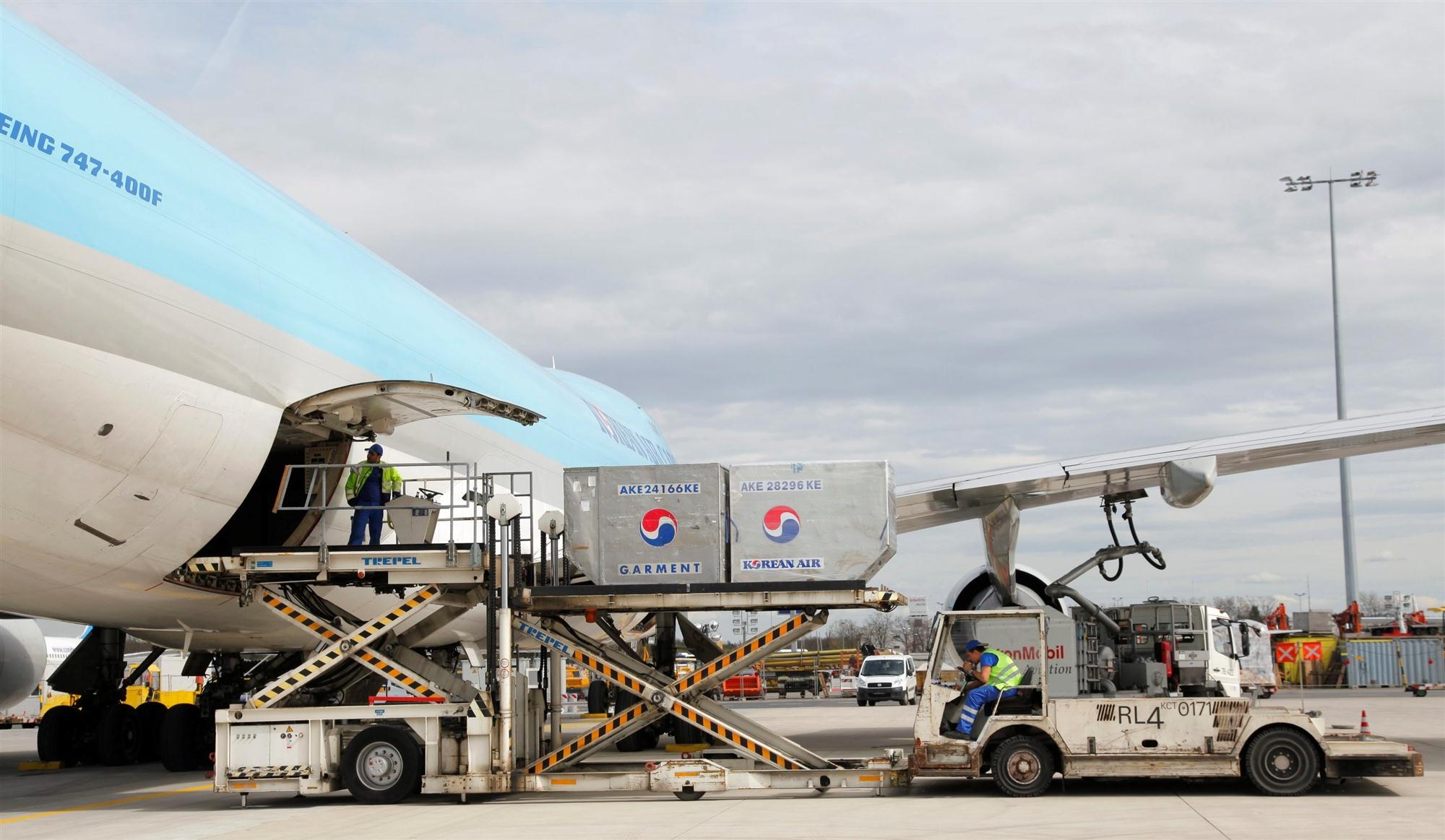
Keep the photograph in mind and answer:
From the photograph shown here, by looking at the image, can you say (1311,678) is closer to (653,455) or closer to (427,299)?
(653,455)

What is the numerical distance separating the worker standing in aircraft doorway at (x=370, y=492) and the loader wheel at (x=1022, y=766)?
22.5 feet

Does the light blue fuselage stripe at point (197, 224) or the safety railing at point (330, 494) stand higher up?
the light blue fuselage stripe at point (197, 224)

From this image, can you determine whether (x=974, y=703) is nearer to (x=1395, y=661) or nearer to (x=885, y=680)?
(x=885, y=680)

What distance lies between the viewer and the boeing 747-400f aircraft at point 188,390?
10.6m

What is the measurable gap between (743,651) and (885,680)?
28534 millimetres

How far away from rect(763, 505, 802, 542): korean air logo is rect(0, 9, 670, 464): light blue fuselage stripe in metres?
4.85

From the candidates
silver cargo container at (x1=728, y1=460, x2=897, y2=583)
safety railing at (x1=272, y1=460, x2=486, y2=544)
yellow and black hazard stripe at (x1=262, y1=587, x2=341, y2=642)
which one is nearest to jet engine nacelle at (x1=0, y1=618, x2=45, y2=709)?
safety railing at (x1=272, y1=460, x2=486, y2=544)

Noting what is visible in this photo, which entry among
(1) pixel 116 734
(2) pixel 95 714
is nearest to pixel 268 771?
(1) pixel 116 734

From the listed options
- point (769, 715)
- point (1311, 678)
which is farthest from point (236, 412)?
point (1311, 678)

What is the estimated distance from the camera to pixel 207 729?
18.5 meters

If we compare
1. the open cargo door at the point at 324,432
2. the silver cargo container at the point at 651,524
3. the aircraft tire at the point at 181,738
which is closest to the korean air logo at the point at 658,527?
the silver cargo container at the point at 651,524

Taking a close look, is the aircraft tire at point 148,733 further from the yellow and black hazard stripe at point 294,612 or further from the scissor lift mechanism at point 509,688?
the yellow and black hazard stripe at point 294,612

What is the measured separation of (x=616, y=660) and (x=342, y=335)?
182 inches

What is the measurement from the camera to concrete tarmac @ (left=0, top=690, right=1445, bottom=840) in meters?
10.8
